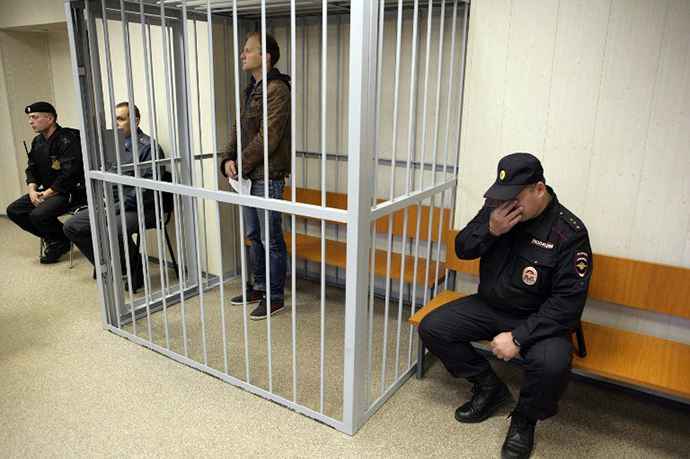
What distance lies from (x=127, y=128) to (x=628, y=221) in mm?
3595

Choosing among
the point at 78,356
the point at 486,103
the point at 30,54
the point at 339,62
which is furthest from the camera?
the point at 30,54

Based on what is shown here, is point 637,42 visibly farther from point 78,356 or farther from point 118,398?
point 78,356

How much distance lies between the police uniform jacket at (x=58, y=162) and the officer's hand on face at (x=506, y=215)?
3810 millimetres

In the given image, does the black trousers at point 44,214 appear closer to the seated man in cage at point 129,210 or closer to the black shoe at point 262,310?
the seated man in cage at point 129,210

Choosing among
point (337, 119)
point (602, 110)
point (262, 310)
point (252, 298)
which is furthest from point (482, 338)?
point (337, 119)

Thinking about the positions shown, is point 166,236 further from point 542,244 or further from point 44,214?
point 542,244

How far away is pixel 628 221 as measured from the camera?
2.61 meters

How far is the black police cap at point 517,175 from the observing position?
87.3 inches

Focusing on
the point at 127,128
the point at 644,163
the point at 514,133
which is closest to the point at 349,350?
the point at 514,133

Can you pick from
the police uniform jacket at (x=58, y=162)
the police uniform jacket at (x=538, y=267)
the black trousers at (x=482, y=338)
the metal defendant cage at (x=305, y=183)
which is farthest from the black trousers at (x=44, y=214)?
the police uniform jacket at (x=538, y=267)

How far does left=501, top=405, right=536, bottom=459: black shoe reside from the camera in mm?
2254

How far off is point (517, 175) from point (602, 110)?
74 cm

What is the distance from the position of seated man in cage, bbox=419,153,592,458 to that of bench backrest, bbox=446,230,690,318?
0.46 meters

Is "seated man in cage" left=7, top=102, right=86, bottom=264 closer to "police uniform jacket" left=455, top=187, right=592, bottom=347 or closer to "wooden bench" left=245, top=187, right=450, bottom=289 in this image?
"wooden bench" left=245, top=187, right=450, bottom=289
